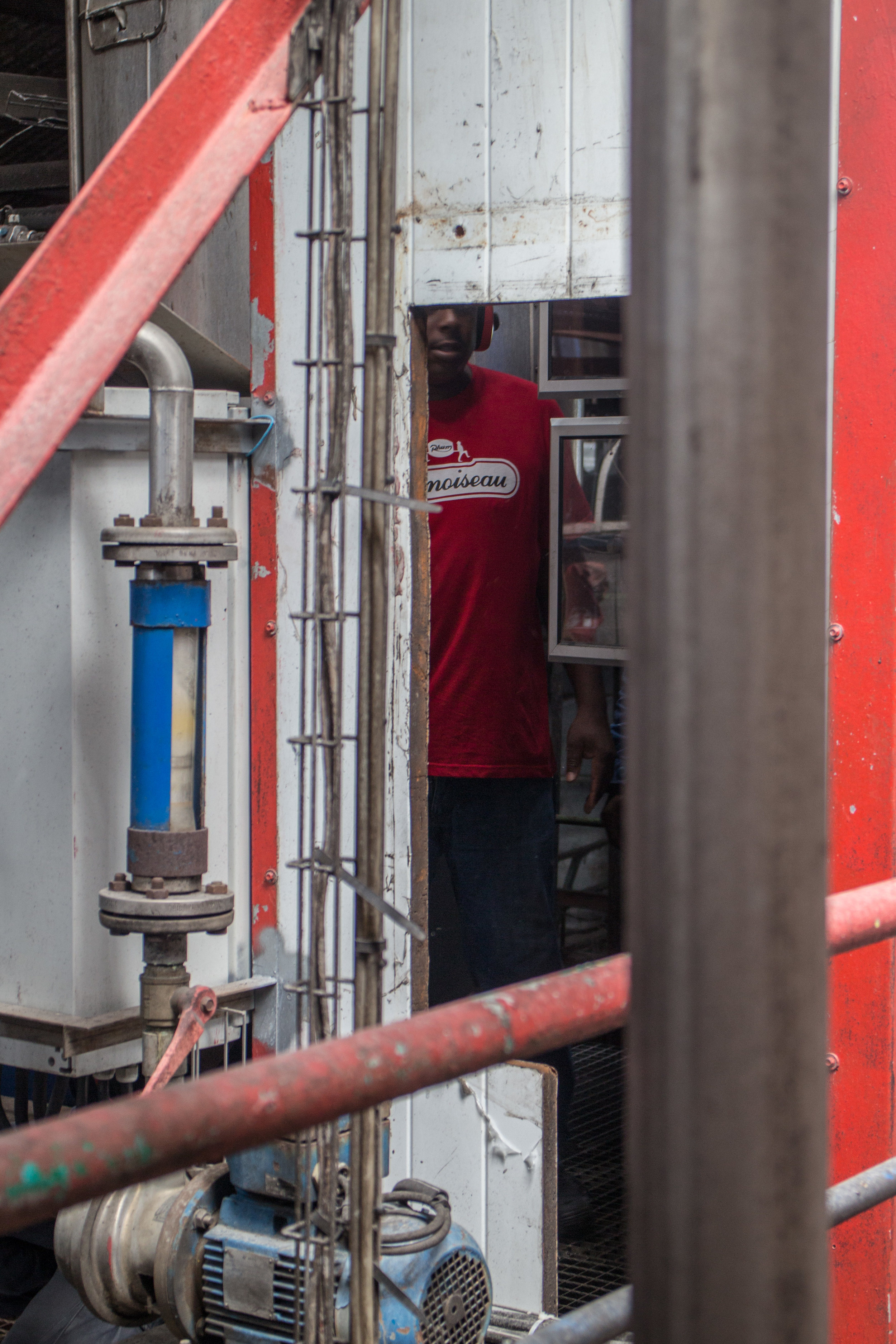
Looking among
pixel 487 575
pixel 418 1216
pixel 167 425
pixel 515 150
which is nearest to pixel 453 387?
pixel 487 575

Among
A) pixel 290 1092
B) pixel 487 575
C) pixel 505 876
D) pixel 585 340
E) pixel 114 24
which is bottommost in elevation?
pixel 505 876

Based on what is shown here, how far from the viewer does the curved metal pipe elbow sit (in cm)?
248

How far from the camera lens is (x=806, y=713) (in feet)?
2.14

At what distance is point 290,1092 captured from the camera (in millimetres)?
989

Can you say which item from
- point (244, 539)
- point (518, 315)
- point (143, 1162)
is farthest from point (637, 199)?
point (518, 315)

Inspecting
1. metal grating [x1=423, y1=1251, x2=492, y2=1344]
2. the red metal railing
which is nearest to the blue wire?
metal grating [x1=423, y1=1251, x2=492, y2=1344]

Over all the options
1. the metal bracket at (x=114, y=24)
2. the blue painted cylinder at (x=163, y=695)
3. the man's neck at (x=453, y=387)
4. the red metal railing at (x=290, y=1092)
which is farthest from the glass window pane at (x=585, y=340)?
the red metal railing at (x=290, y=1092)

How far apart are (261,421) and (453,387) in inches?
35.5

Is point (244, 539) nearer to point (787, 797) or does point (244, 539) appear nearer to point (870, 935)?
point (870, 935)

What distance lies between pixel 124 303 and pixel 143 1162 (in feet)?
2.81

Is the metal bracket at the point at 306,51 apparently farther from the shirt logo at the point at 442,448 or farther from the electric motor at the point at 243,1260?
the shirt logo at the point at 442,448

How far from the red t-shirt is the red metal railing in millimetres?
2300

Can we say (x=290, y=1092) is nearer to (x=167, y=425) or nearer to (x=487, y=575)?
(x=167, y=425)

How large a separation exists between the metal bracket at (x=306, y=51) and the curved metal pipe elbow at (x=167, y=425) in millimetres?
991
